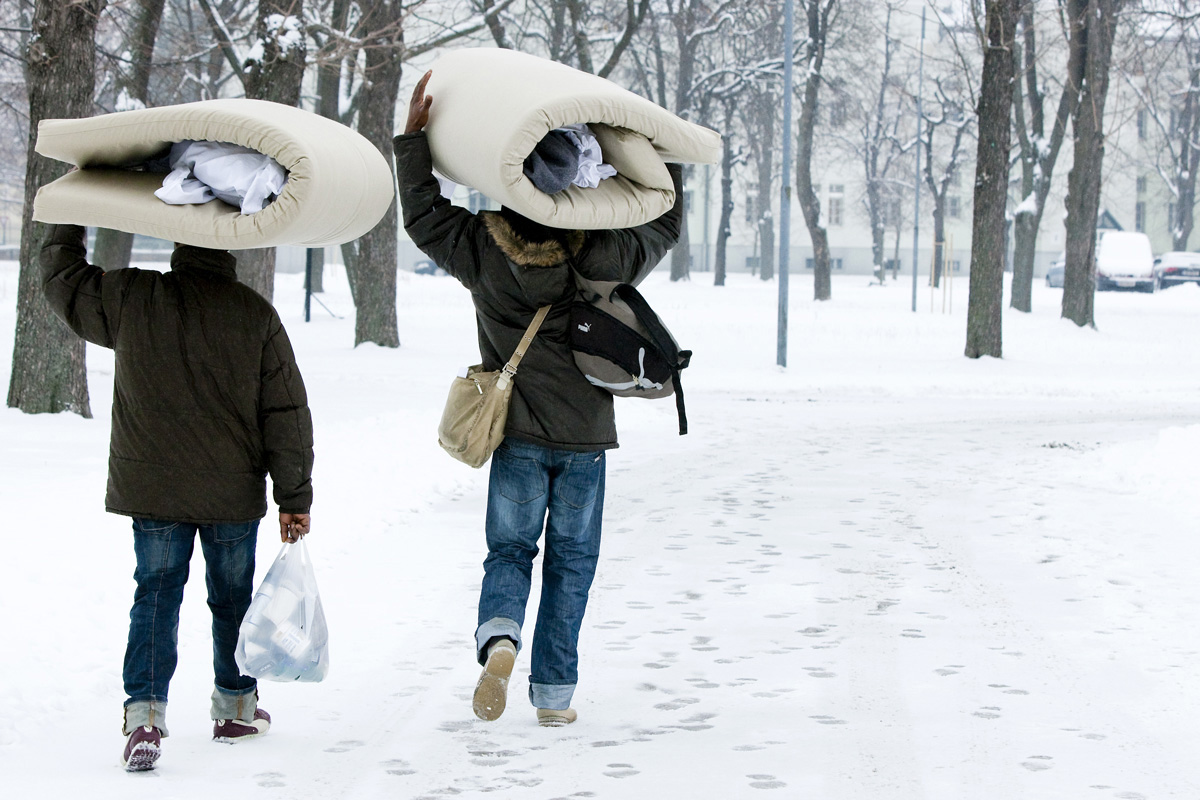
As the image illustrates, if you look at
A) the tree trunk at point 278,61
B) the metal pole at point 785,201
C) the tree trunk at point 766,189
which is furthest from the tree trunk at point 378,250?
the tree trunk at point 766,189

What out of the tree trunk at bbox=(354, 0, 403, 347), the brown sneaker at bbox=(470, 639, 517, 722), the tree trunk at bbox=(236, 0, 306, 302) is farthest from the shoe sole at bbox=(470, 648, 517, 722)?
the tree trunk at bbox=(354, 0, 403, 347)

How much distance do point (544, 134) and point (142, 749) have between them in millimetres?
2196

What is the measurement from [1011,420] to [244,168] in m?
11.5

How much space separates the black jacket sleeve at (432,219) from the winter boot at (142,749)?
1.68 metres

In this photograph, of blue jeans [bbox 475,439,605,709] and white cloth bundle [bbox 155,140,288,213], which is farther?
blue jeans [bbox 475,439,605,709]

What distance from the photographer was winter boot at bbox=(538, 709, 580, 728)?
4766 mm

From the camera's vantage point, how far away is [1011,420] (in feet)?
47.4

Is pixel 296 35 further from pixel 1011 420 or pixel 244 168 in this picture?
Result: pixel 244 168

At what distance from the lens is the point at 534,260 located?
14.9ft

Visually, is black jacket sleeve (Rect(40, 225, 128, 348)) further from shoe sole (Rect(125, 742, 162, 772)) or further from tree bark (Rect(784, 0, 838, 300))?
tree bark (Rect(784, 0, 838, 300))

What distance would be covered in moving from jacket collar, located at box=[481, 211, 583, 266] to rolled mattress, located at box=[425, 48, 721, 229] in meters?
0.08

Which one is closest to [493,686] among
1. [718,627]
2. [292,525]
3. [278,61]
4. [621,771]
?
[621,771]

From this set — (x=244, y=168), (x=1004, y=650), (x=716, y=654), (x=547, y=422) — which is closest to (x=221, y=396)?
(x=244, y=168)

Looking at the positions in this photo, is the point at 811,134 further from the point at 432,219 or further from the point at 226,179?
the point at 226,179
